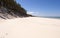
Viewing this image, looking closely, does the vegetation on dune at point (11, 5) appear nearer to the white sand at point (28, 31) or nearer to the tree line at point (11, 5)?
the tree line at point (11, 5)

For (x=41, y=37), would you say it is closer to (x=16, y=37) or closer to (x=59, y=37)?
(x=59, y=37)

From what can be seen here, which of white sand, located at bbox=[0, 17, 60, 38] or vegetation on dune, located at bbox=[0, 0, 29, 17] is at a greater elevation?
vegetation on dune, located at bbox=[0, 0, 29, 17]

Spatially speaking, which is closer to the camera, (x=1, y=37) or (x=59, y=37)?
(x=1, y=37)

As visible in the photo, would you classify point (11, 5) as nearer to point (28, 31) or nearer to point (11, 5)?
point (11, 5)

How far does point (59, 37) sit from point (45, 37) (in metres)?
0.70

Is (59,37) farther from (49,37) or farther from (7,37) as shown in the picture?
(7,37)

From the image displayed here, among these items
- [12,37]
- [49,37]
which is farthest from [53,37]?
[12,37]

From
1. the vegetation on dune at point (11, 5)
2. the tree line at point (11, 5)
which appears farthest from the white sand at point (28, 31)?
the tree line at point (11, 5)

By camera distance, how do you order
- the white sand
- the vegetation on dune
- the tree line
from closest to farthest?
the white sand → the vegetation on dune → the tree line

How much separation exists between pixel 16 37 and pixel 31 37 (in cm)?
71

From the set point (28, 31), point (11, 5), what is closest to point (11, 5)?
point (11, 5)

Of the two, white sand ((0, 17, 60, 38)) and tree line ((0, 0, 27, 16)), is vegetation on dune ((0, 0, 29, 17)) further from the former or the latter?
white sand ((0, 17, 60, 38))

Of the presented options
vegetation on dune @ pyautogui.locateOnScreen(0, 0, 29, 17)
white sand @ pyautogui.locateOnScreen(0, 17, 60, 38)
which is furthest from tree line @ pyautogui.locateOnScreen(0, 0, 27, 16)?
white sand @ pyautogui.locateOnScreen(0, 17, 60, 38)

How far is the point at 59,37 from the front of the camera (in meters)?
3.88
